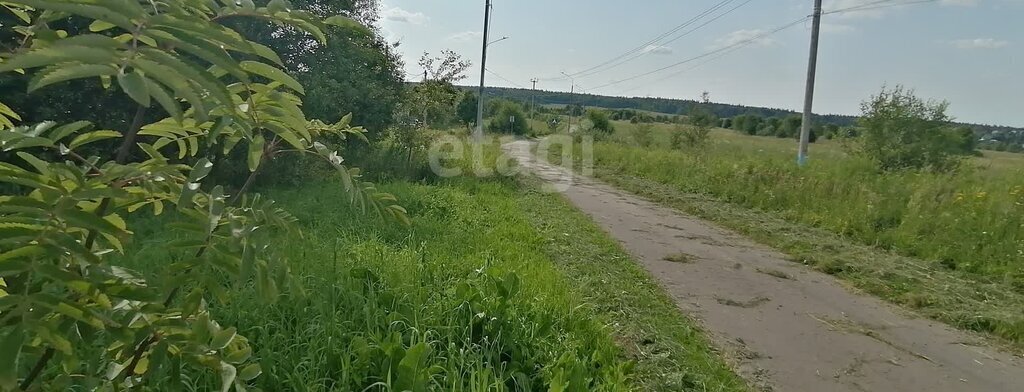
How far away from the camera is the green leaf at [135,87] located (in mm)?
650

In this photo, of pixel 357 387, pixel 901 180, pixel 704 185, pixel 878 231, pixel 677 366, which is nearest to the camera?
pixel 357 387

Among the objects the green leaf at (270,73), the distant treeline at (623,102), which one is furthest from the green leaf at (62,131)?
the distant treeline at (623,102)

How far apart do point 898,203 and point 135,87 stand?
9.82m

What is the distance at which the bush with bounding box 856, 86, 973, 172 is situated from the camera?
1482cm

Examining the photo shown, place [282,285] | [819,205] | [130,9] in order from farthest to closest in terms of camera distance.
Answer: [819,205], [282,285], [130,9]

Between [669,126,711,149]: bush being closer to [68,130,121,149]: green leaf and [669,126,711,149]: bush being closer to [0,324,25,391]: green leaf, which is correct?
[68,130,121,149]: green leaf

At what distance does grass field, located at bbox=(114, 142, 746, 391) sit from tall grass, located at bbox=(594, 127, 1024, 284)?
3953 millimetres

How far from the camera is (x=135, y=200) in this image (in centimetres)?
105

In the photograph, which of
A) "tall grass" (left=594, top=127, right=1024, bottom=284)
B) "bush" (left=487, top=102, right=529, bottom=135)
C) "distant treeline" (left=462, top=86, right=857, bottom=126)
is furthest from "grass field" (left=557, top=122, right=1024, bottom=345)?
"bush" (left=487, top=102, right=529, bottom=135)

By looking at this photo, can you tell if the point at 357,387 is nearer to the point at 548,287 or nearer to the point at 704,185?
the point at 548,287

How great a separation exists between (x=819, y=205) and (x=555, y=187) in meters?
5.46

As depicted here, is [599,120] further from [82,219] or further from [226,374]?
[82,219]

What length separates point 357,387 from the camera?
8.10ft

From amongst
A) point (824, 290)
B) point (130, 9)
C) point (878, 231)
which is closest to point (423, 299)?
point (130, 9)
